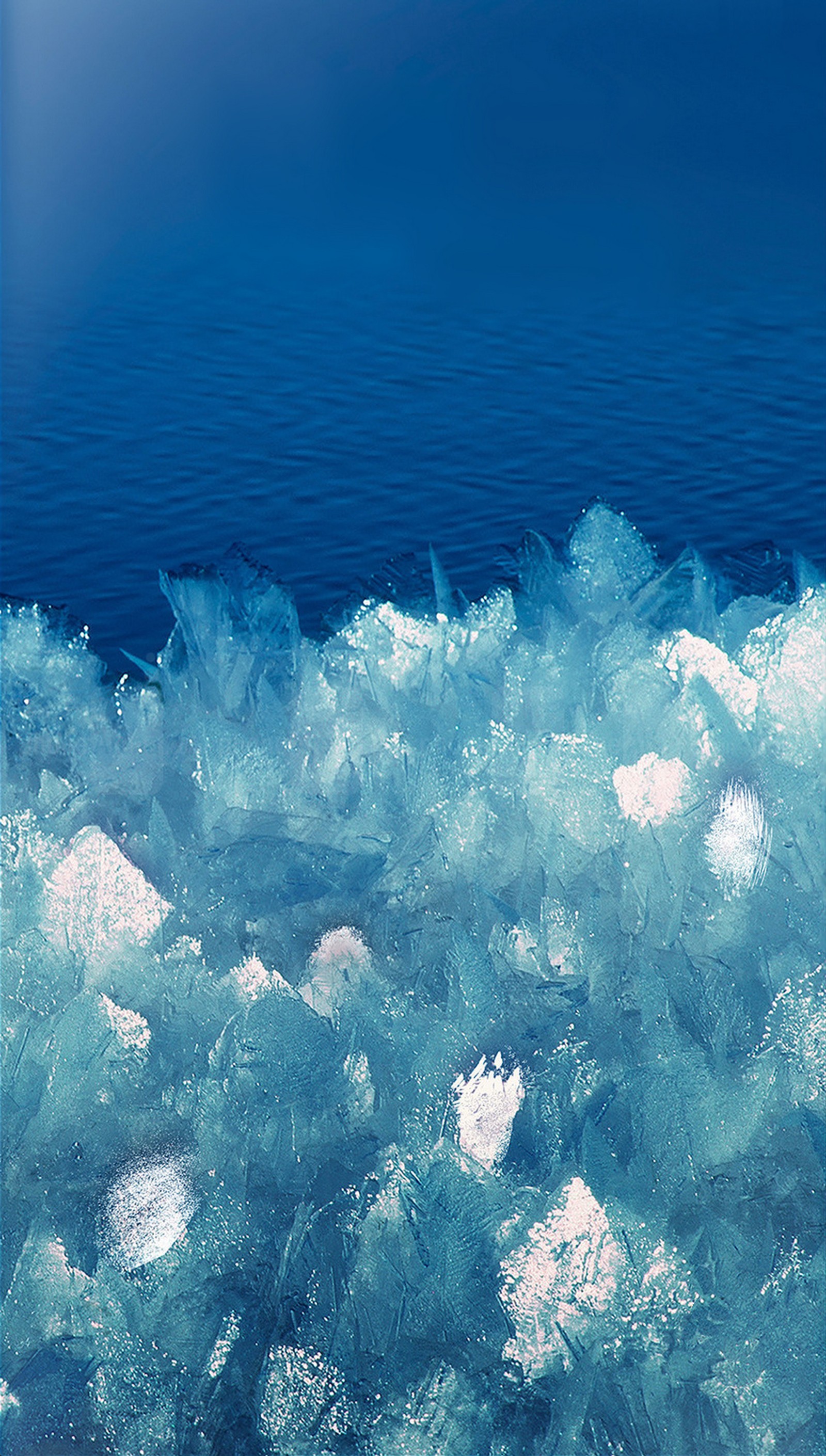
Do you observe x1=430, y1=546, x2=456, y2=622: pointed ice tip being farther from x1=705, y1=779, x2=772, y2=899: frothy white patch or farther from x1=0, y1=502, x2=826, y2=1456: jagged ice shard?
x1=705, y1=779, x2=772, y2=899: frothy white patch

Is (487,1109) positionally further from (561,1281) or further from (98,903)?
(98,903)

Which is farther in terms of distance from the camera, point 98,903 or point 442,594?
point 442,594

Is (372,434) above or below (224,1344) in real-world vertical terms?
above

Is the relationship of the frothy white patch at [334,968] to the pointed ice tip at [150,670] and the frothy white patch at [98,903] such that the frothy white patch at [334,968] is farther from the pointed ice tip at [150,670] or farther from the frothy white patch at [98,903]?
the pointed ice tip at [150,670]

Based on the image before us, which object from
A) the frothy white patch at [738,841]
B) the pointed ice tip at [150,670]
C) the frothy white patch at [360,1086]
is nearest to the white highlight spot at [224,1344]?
the frothy white patch at [360,1086]

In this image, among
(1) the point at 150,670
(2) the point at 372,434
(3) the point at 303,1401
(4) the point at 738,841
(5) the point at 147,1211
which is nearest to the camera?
(3) the point at 303,1401

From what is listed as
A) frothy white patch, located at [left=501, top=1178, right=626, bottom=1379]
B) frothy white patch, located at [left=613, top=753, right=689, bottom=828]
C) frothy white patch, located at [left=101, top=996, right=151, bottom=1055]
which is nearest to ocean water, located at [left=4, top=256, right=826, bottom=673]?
frothy white patch, located at [left=613, top=753, right=689, bottom=828]

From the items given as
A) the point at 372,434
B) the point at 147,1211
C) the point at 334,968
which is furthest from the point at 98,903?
the point at 372,434
